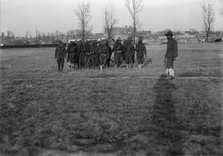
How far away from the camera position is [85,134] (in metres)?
7.45

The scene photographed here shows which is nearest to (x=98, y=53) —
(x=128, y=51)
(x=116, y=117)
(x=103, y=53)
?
(x=103, y=53)

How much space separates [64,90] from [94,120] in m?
3.80

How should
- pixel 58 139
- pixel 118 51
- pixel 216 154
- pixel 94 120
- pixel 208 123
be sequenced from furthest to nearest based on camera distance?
pixel 118 51 → pixel 94 120 → pixel 208 123 → pixel 58 139 → pixel 216 154

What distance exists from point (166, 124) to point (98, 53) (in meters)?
10.8

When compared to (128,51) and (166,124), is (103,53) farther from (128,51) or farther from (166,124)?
(166,124)

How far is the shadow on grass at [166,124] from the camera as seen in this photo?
6.44 meters

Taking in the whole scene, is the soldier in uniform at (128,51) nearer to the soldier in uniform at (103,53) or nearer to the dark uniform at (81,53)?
the soldier in uniform at (103,53)

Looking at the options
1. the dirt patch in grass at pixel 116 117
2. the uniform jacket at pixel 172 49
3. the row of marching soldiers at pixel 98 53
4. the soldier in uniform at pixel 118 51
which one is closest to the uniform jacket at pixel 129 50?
the row of marching soldiers at pixel 98 53

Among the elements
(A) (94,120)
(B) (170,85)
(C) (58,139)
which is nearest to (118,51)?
(B) (170,85)

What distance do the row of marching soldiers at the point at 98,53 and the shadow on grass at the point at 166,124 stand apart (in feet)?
23.1

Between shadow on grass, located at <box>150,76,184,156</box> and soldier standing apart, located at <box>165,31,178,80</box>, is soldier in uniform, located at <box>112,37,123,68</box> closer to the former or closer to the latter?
soldier standing apart, located at <box>165,31,178,80</box>

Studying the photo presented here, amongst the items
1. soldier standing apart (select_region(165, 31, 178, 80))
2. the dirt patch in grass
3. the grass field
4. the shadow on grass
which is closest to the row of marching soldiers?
soldier standing apart (select_region(165, 31, 178, 80))

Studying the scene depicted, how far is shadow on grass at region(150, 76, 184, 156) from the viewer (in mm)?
6438

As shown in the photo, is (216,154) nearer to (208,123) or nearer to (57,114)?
(208,123)
